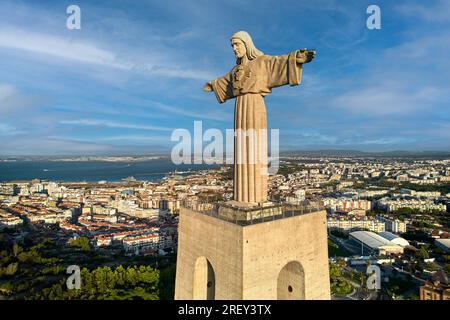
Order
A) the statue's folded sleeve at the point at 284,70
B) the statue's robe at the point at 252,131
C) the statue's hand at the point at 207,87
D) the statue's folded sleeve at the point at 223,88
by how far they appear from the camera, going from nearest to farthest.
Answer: the statue's folded sleeve at the point at 284,70, the statue's robe at the point at 252,131, the statue's folded sleeve at the point at 223,88, the statue's hand at the point at 207,87

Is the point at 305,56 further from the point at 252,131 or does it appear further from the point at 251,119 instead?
the point at 252,131

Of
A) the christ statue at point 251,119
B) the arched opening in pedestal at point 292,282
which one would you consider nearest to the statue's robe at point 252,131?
the christ statue at point 251,119

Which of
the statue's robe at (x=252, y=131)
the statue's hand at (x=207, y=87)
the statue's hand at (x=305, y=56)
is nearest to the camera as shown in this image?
the statue's hand at (x=305, y=56)

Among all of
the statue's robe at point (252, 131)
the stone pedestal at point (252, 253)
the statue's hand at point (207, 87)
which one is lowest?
the stone pedestal at point (252, 253)

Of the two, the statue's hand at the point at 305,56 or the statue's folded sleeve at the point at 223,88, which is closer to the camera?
the statue's hand at the point at 305,56

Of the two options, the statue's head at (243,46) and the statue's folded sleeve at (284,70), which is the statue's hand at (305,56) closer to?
the statue's folded sleeve at (284,70)

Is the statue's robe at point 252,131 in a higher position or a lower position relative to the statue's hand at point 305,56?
lower

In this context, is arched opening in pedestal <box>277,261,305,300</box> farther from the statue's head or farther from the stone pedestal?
the statue's head

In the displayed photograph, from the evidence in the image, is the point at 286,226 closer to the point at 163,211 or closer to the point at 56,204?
the point at 163,211
